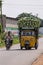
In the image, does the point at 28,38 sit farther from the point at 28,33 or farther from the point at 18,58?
the point at 18,58

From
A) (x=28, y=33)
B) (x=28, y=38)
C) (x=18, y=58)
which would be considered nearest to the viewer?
(x=18, y=58)

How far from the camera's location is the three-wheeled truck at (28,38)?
31719 mm

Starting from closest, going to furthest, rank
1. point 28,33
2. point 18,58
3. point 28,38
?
point 18,58, point 28,38, point 28,33

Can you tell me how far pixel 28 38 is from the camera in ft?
104

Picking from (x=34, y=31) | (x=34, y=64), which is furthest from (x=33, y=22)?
(x=34, y=64)

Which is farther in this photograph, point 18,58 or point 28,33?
point 28,33

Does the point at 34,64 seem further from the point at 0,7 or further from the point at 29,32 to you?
the point at 0,7

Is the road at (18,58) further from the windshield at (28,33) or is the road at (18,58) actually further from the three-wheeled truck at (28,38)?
the windshield at (28,33)

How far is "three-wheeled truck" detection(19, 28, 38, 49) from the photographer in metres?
31.7

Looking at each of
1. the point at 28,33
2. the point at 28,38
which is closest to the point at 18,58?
the point at 28,38

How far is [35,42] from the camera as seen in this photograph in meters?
32.0

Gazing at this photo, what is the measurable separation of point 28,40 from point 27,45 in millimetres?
476

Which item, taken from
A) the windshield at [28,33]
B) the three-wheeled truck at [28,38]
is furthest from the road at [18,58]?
the windshield at [28,33]

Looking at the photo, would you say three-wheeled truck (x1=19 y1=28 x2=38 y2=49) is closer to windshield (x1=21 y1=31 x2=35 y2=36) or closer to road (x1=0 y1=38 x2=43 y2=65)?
windshield (x1=21 y1=31 x2=35 y2=36)
